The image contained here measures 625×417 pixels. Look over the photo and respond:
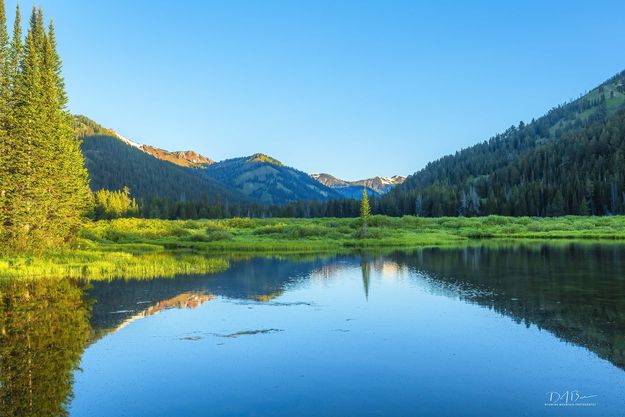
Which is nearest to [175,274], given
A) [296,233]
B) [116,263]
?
[116,263]

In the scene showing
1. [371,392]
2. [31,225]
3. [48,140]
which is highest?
[48,140]

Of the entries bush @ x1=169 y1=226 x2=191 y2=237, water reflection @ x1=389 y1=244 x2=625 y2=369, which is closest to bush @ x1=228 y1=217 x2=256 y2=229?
bush @ x1=169 y1=226 x2=191 y2=237

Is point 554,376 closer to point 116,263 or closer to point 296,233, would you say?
point 116,263

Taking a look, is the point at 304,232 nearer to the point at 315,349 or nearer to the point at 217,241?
the point at 217,241

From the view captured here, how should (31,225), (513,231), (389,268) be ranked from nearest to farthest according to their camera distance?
(389,268), (31,225), (513,231)

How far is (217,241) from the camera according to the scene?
76750mm

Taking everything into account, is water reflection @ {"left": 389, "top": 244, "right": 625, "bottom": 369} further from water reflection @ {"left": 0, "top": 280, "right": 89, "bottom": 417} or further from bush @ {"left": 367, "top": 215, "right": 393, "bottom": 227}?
bush @ {"left": 367, "top": 215, "right": 393, "bottom": 227}

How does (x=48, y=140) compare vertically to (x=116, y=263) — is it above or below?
above

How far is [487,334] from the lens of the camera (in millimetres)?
18969

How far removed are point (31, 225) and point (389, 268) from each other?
3405 centimetres

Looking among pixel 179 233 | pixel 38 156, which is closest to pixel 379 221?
pixel 179 233

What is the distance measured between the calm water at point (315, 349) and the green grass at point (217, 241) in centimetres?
828

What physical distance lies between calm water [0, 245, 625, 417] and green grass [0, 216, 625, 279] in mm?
8276

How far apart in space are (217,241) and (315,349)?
201 ft
